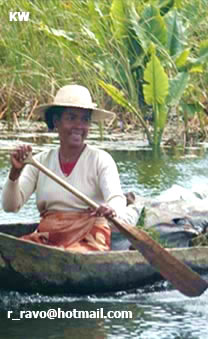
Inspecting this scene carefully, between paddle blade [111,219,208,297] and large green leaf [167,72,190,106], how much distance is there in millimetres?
5141

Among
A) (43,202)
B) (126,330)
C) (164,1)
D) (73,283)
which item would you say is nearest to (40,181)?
(43,202)

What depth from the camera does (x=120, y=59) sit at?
1241cm

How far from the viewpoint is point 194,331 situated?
6422 mm

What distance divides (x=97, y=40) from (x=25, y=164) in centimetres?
574

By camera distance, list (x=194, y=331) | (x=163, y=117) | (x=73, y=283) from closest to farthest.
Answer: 1. (x=194, y=331)
2. (x=73, y=283)
3. (x=163, y=117)

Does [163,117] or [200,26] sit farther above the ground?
[200,26]

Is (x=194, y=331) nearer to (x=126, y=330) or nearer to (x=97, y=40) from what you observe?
(x=126, y=330)

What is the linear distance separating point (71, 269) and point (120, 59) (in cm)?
583

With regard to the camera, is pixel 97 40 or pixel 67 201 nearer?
pixel 67 201

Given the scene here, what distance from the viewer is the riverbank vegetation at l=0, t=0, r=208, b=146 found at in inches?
470

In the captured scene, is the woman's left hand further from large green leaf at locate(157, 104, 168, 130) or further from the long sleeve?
large green leaf at locate(157, 104, 168, 130)

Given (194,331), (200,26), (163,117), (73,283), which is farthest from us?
(200,26)

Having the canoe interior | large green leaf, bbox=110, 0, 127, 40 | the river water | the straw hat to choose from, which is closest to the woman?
the straw hat

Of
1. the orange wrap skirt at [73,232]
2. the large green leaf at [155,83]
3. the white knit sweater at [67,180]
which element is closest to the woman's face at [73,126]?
the white knit sweater at [67,180]
